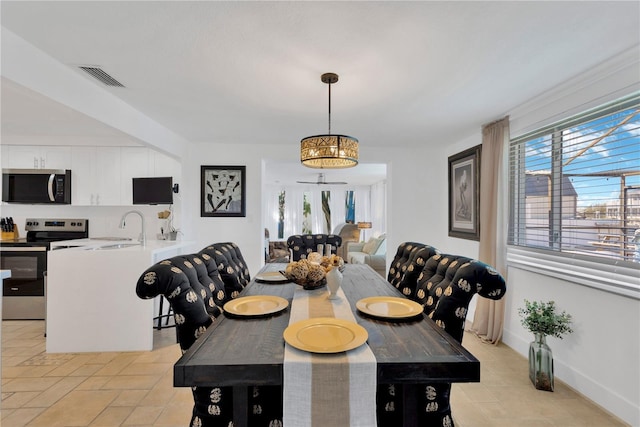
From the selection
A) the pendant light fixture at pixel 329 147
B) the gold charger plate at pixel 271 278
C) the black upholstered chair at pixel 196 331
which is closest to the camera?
the black upholstered chair at pixel 196 331

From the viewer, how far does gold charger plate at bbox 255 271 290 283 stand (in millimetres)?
2199

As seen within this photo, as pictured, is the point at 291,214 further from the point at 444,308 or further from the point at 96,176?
the point at 444,308

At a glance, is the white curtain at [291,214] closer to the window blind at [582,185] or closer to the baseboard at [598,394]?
the window blind at [582,185]

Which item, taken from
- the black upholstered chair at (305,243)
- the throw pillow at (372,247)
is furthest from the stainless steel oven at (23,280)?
the throw pillow at (372,247)

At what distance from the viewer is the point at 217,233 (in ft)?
14.0

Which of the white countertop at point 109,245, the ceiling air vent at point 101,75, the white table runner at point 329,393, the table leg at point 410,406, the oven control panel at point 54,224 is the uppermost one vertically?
the ceiling air vent at point 101,75

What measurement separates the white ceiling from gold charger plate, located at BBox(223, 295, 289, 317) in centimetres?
147

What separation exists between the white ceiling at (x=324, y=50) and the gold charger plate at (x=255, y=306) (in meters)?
1.47

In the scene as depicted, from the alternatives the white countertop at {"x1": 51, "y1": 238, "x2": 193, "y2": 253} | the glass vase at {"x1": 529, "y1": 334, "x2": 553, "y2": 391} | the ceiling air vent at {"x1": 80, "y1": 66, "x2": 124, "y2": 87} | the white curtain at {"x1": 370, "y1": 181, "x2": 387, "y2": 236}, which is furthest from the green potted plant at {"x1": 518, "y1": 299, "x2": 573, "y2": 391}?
the white curtain at {"x1": 370, "y1": 181, "x2": 387, "y2": 236}

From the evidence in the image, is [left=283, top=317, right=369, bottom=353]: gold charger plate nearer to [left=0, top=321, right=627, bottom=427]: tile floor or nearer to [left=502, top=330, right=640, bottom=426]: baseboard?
[left=0, top=321, right=627, bottom=427]: tile floor

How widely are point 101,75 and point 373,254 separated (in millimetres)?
5177

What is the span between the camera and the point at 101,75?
218cm

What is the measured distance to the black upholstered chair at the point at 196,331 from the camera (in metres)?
1.29

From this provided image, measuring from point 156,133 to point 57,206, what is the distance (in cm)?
212
